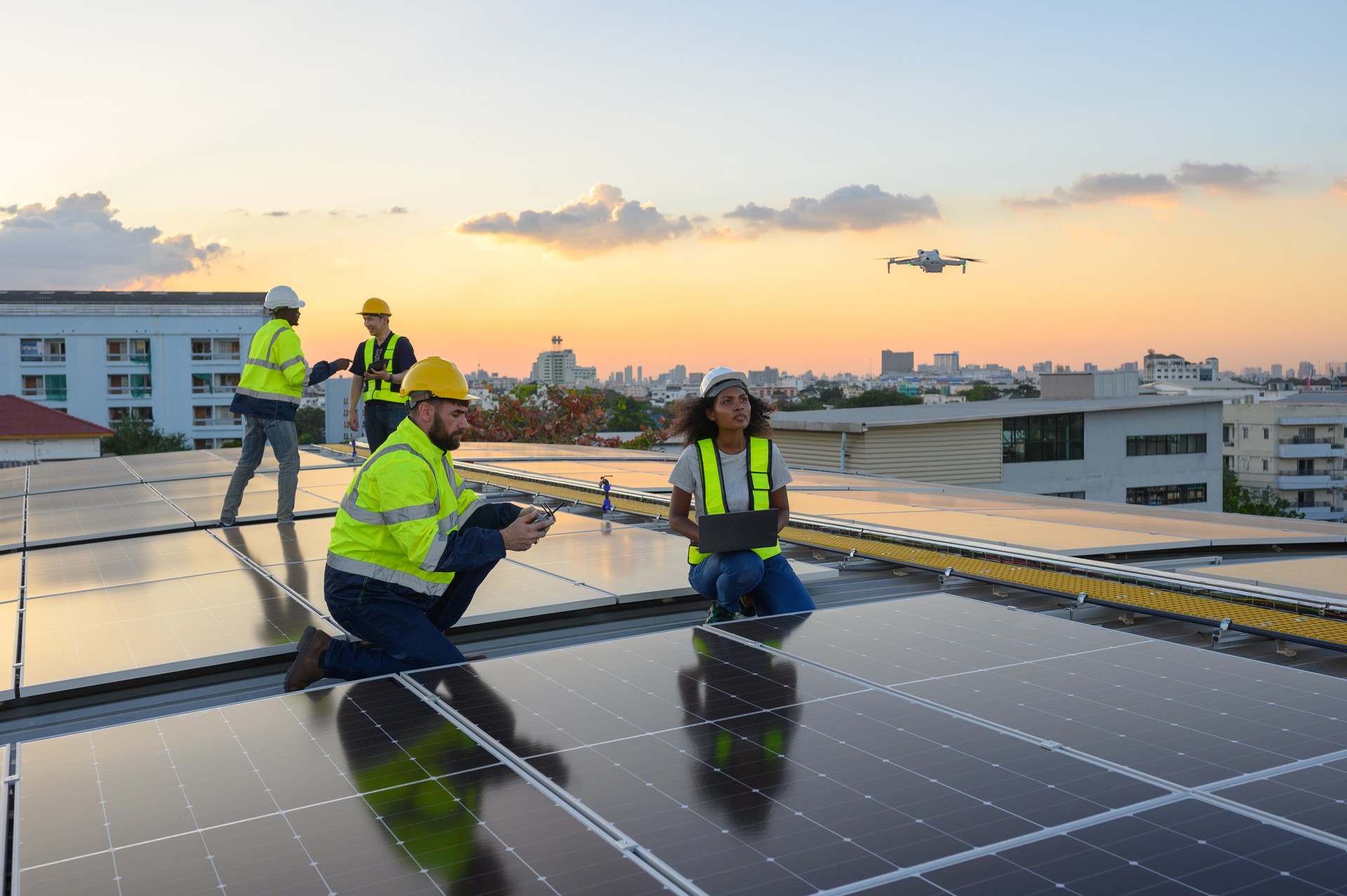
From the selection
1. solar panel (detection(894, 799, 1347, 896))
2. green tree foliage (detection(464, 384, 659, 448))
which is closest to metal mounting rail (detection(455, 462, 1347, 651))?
solar panel (detection(894, 799, 1347, 896))

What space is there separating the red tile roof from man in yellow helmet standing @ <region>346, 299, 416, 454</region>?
50775mm

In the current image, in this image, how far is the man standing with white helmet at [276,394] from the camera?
10.1 m

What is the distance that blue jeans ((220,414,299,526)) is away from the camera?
399 inches

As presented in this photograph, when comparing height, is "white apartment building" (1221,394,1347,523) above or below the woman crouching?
below

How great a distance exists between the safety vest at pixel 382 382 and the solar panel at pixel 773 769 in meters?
7.08

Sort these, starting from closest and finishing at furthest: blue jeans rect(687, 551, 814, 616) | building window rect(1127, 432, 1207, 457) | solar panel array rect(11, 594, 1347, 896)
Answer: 1. solar panel array rect(11, 594, 1347, 896)
2. blue jeans rect(687, 551, 814, 616)
3. building window rect(1127, 432, 1207, 457)

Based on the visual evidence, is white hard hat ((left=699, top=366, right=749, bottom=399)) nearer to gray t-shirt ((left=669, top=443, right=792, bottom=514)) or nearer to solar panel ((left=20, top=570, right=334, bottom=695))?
gray t-shirt ((left=669, top=443, right=792, bottom=514))

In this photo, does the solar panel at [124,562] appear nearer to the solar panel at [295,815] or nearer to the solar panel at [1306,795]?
the solar panel at [295,815]

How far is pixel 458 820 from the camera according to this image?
2.94 meters

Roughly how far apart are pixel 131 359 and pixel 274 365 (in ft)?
280

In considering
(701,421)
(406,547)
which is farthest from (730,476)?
(406,547)

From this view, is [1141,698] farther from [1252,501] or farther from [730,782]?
[1252,501]

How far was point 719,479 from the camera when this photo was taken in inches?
268

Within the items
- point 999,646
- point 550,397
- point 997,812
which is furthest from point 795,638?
point 550,397
